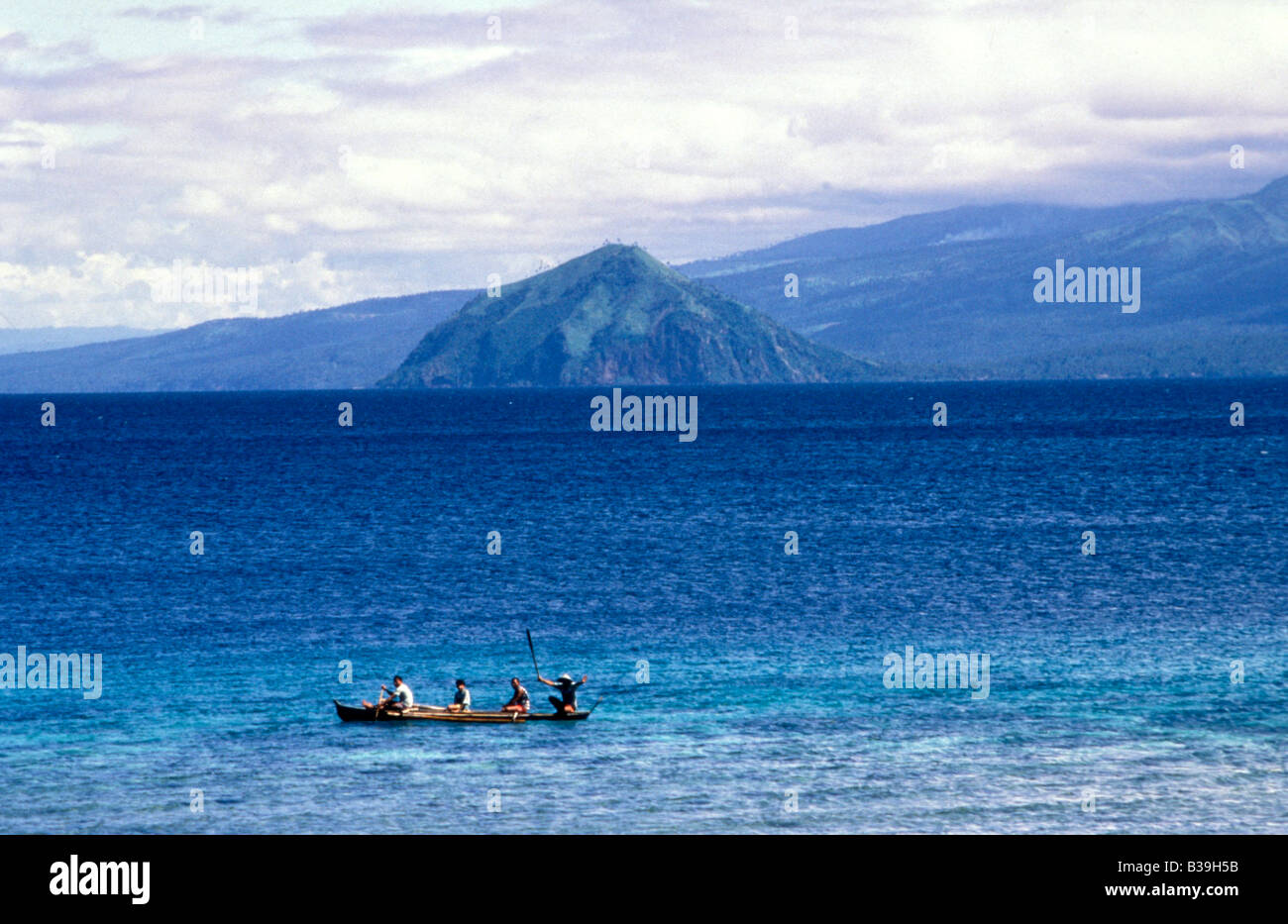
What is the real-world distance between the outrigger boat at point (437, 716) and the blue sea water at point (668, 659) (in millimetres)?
423

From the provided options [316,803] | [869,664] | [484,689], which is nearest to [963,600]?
[869,664]

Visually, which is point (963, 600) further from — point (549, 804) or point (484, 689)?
point (549, 804)

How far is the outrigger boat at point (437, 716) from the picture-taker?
44938mm

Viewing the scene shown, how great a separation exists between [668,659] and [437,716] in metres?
12.4

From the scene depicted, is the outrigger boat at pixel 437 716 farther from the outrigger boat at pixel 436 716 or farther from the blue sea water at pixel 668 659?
the blue sea water at pixel 668 659

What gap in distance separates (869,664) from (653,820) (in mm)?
20563

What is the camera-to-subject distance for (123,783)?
38688mm

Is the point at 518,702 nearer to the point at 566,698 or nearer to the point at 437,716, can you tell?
the point at 566,698

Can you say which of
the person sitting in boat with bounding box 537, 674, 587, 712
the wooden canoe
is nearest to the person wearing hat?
the wooden canoe

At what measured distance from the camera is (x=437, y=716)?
147ft

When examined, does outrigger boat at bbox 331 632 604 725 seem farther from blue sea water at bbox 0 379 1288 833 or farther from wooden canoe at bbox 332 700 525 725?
blue sea water at bbox 0 379 1288 833

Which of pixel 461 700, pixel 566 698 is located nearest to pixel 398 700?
pixel 461 700

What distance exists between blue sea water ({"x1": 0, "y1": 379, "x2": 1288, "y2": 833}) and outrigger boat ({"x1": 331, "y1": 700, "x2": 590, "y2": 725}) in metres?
0.42

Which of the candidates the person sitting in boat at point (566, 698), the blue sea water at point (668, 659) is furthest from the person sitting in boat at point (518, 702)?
the blue sea water at point (668, 659)
